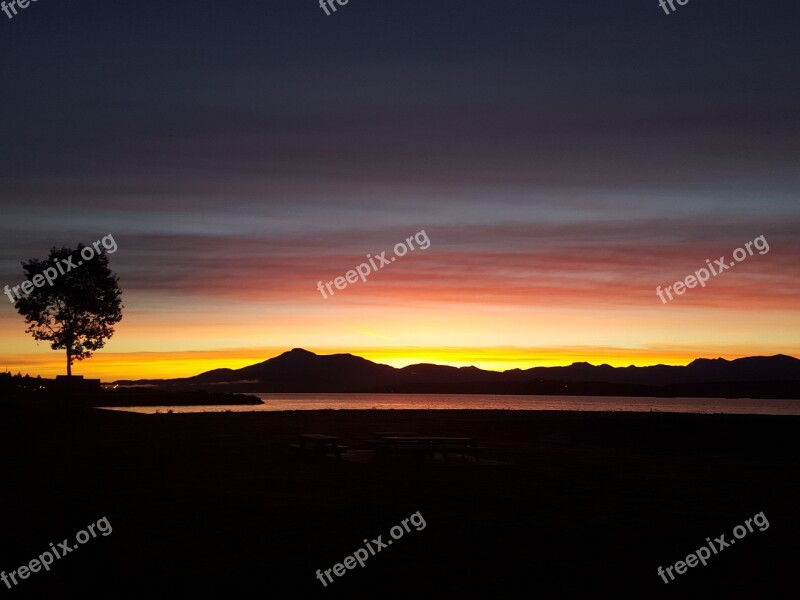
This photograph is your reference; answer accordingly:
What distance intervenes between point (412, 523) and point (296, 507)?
3.05 meters

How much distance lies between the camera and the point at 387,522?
15953 millimetres

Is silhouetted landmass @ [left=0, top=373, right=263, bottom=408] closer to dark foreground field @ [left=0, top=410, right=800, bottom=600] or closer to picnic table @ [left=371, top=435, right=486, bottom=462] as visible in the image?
picnic table @ [left=371, top=435, right=486, bottom=462]

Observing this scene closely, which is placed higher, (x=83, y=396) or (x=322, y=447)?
(x=83, y=396)

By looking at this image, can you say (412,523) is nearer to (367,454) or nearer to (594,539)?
(594,539)

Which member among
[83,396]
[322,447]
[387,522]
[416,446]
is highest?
[83,396]

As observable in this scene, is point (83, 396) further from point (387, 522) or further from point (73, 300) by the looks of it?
point (387, 522)

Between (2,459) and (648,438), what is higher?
(2,459)

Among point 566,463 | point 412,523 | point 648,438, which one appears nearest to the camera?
point 412,523

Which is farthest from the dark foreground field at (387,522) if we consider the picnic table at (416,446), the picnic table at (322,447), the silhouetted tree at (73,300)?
the silhouetted tree at (73,300)

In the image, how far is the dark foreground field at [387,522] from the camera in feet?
38.6

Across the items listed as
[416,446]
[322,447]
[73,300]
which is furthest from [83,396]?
[416,446]

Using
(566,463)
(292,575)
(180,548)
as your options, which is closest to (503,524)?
(292,575)

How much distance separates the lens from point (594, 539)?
14711 mm

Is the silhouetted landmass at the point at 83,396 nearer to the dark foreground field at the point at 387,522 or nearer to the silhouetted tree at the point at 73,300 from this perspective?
the silhouetted tree at the point at 73,300
